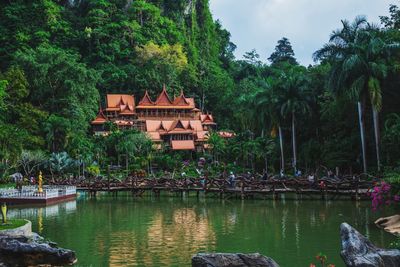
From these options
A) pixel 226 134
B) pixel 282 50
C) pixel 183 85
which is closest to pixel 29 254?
pixel 226 134

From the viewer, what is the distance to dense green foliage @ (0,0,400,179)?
118 ft

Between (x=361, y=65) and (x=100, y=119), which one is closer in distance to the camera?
(x=361, y=65)

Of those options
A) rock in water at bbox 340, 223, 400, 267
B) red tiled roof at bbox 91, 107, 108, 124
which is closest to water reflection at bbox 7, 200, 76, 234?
rock in water at bbox 340, 223, 400, 267

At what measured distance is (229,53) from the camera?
107m

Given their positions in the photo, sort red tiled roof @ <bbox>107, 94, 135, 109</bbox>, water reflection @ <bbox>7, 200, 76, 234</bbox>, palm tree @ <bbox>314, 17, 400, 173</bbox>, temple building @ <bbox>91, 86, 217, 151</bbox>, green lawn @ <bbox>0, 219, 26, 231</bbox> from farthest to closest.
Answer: red tiled roof @ <bbox>107, 94, 135, 109</bbox> < temple building @ <bbox>91, 86, 217, 151</bbox> < palm tree @ <bbox>314, 17, 400, 173</bbox> < water reflection @ <bbox>7, 200, 76, 234</bbox> < green lawn @ <bbox>0, 219, 26, 231</bbox>

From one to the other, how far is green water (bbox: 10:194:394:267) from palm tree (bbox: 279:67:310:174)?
46.8 feet

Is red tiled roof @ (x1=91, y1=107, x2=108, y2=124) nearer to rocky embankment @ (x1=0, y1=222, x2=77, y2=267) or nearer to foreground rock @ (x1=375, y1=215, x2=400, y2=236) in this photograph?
foreground rock @ (x1=375, y1=215, x2=400, y2=236)

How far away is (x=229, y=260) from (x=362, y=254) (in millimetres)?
2617

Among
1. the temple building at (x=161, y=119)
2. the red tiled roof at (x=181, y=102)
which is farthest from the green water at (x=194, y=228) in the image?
the red tiled roof at (x=181, y=102)

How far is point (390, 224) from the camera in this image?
785 inches

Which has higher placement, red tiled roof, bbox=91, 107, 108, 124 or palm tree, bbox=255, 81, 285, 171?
red tiled roof, bbox=91, 107, 108, 124

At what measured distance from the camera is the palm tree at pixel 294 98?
44719mm

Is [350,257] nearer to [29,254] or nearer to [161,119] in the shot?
[29,254]

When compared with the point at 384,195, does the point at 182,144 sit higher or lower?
higher
